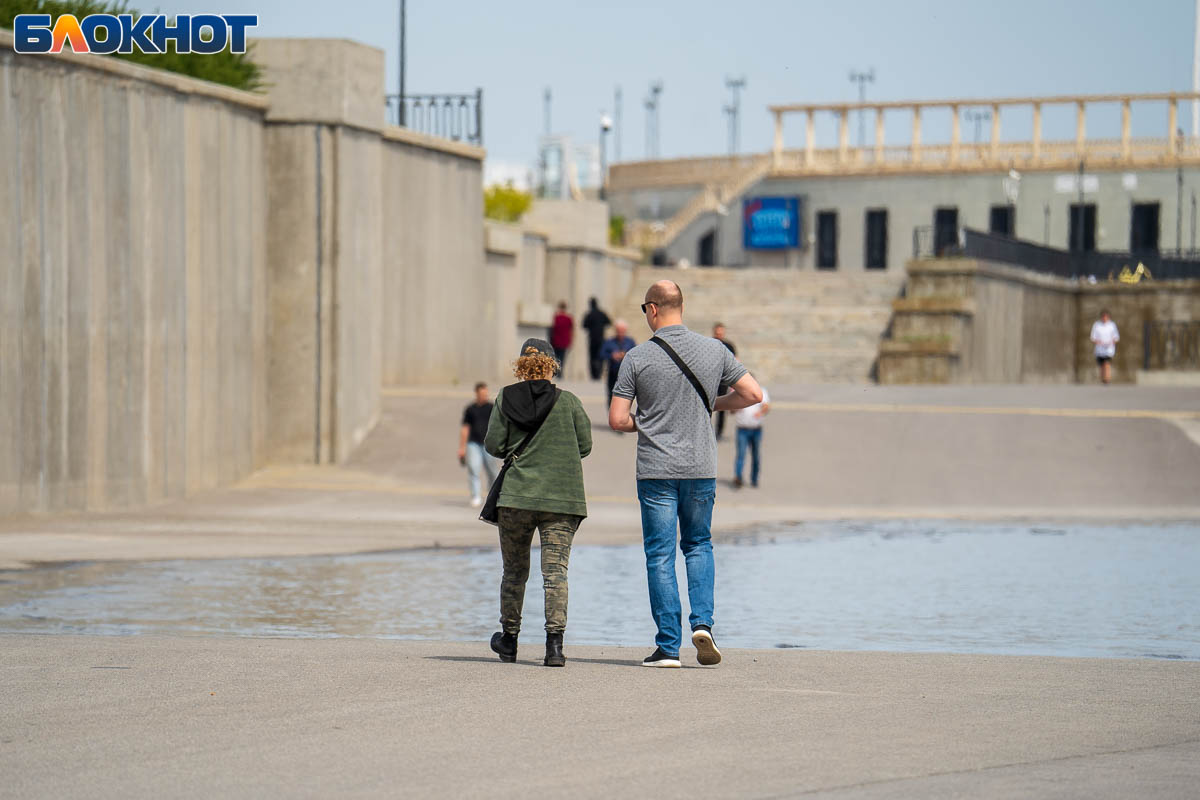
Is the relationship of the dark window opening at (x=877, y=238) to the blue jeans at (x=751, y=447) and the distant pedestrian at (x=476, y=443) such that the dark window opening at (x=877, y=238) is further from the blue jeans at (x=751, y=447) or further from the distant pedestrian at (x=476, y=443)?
the distant pedestrian at (x=476, y=443)

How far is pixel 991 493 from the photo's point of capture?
2255 cm

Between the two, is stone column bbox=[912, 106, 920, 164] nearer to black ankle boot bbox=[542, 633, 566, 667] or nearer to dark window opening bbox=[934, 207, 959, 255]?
dark window opening bbox=[934, 207, 959, 255]

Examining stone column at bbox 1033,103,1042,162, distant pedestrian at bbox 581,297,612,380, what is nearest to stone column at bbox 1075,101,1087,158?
stone column at bbox 1033,103,1042,162

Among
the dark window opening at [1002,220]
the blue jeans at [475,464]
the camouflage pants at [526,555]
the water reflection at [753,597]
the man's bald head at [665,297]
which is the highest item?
the dark window opening at [1002,220]

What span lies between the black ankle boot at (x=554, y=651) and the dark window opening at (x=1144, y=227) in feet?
188

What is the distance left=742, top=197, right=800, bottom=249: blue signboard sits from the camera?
67562 mm

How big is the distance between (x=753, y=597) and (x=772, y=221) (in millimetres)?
55896

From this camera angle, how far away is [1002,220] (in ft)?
211

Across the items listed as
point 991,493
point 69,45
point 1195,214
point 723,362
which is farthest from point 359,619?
point 1195,214

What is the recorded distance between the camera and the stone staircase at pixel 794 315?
1714 inches

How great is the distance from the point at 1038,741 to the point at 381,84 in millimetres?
18751

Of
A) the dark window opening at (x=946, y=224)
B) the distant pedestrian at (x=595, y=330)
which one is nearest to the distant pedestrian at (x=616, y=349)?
the distant pedestrian at (x=595, y=330)

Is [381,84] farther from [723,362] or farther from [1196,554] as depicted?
[723,362]

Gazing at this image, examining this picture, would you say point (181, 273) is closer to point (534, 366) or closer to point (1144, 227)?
point (534, 366)
